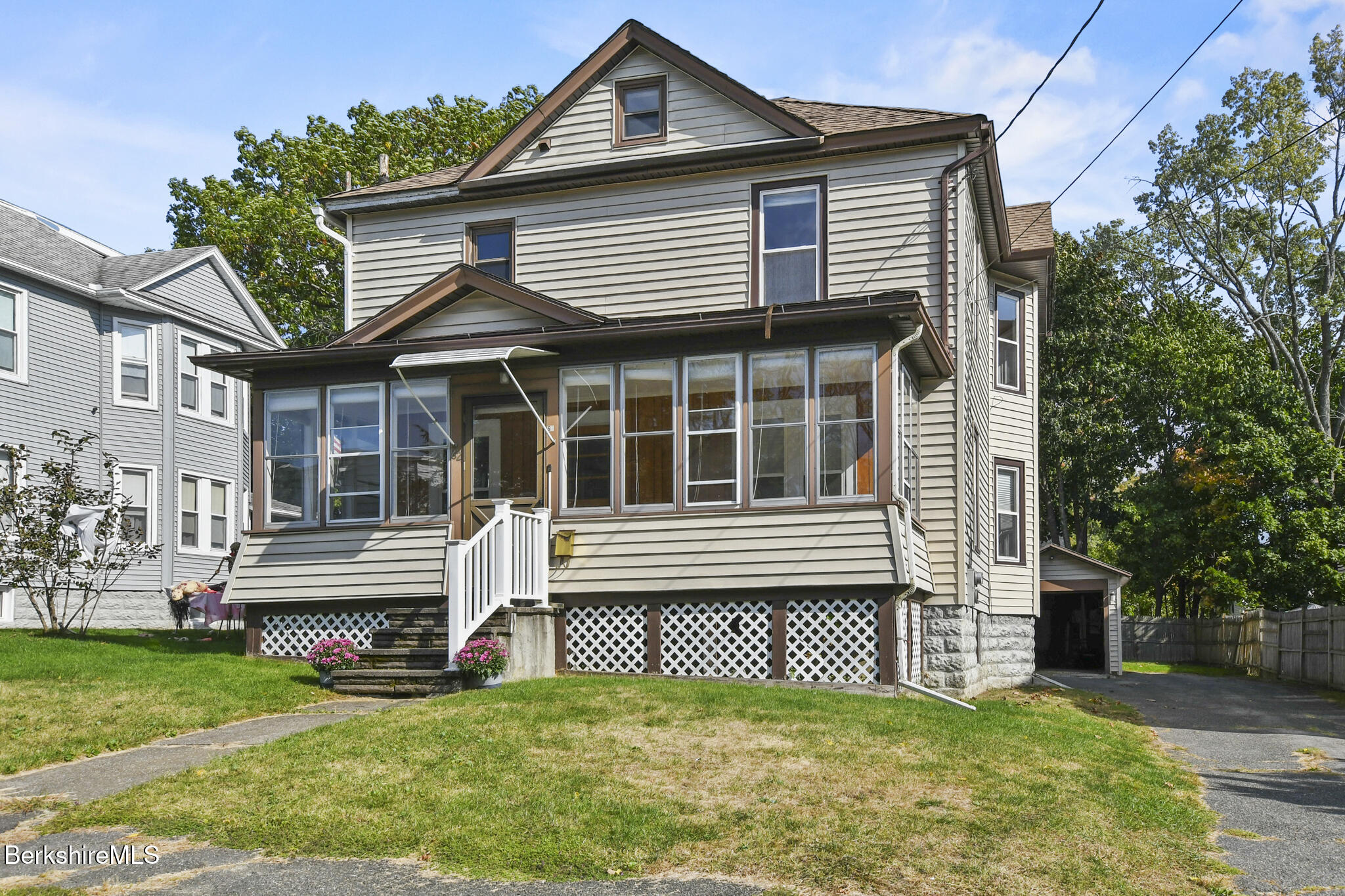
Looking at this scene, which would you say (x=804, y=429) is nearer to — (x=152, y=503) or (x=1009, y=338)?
(x=1009, y=338)

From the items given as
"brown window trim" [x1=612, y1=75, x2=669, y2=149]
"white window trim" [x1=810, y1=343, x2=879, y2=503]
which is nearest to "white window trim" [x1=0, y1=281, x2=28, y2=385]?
"brown window trim" [x1=612, y1=75, x2=669, y2=149]

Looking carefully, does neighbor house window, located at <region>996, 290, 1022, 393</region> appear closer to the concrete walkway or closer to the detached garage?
the concrete walkway

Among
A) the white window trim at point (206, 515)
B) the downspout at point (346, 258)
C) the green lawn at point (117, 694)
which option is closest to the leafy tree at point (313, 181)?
the white window trim at point (206, 515)

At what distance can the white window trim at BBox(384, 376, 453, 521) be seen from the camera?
15.6m

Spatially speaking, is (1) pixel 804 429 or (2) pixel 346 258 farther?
(2) pixel 346 258

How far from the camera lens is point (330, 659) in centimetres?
1329

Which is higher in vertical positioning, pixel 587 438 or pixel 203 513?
pixel 587 438

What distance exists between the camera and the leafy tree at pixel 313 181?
32.6 m

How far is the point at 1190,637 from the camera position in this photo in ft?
117

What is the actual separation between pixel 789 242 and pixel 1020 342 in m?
6.87

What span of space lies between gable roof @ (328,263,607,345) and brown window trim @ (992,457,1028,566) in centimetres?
935

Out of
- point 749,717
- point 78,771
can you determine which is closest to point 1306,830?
point 749,717

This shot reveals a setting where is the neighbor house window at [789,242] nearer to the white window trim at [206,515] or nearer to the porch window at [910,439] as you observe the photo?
the porch window at [910,439]

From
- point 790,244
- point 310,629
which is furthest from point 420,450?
point 790,244
